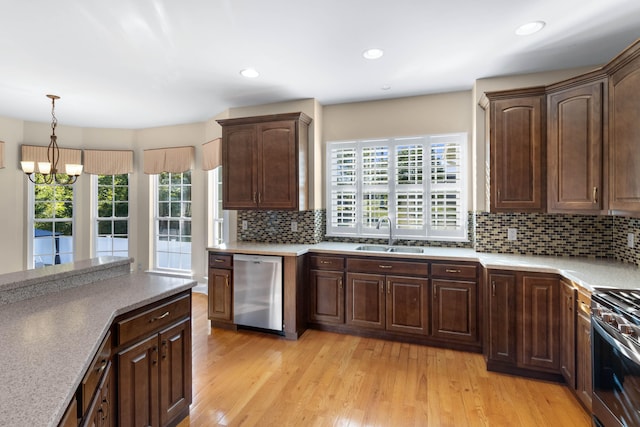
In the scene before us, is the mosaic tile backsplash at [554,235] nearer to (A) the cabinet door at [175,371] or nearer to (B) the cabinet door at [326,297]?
(B) the cabinet door at [326,297]

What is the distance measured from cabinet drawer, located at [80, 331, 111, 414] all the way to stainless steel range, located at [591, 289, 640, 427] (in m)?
2.31

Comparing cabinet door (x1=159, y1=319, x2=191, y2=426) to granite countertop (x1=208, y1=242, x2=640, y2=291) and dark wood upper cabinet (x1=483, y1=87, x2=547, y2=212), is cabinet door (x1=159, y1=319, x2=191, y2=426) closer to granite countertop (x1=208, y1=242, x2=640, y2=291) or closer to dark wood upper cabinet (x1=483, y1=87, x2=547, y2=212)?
granite countertop (x1=208, y1=242, x2=640, y2=291)

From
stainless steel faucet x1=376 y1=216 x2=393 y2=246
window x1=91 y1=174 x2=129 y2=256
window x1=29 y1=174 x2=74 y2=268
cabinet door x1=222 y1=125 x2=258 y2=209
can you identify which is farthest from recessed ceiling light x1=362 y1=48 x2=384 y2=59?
window x1=29 y1=174 x2=74 y2=268

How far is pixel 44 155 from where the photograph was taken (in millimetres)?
4844

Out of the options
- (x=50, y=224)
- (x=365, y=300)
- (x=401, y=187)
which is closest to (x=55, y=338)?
(x=365, y=300)

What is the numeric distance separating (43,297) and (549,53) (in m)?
4.07

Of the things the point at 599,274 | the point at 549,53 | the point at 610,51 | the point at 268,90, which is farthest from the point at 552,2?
the point at 268,90

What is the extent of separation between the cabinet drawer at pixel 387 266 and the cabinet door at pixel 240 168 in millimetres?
1395

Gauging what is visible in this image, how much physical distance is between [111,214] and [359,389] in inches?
199

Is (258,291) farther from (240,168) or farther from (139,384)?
(139,384)

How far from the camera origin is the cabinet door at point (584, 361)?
2.06 m

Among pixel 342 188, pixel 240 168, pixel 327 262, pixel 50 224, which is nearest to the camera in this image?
pixel 327 262

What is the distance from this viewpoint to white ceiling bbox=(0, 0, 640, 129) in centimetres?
211

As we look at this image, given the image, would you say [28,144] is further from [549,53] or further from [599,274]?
[599,274]
